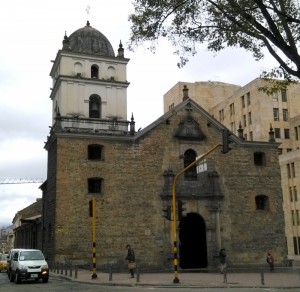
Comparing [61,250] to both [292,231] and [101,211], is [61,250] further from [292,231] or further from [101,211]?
[292,231]

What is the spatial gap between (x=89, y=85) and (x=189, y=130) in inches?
340

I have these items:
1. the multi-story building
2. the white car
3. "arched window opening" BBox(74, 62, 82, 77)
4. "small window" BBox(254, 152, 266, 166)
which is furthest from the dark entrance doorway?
the multi-story building

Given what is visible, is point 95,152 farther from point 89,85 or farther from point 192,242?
point 192,242

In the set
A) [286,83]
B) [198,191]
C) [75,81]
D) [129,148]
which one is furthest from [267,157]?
[286,83]

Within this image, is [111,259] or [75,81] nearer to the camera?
[111,259]

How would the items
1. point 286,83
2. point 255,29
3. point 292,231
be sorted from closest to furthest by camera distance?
point 255,29 < point 286,83 < point 292,231

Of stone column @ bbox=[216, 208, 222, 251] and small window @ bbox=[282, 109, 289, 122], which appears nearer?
stone column @ bbox=[216, 208, 222, 251]

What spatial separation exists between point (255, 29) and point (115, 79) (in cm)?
2511

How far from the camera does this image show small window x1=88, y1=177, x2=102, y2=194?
3216 cm

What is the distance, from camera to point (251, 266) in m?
33.4

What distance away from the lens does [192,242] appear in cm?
3444

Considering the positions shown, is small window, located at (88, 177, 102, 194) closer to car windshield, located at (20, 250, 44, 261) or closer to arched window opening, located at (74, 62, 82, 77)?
car windshield, located at (20, 250, 44, 261)

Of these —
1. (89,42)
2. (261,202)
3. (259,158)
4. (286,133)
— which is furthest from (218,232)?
(286,133)

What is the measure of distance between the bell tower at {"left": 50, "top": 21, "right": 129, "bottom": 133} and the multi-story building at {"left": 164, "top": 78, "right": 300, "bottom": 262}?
23007 mm
